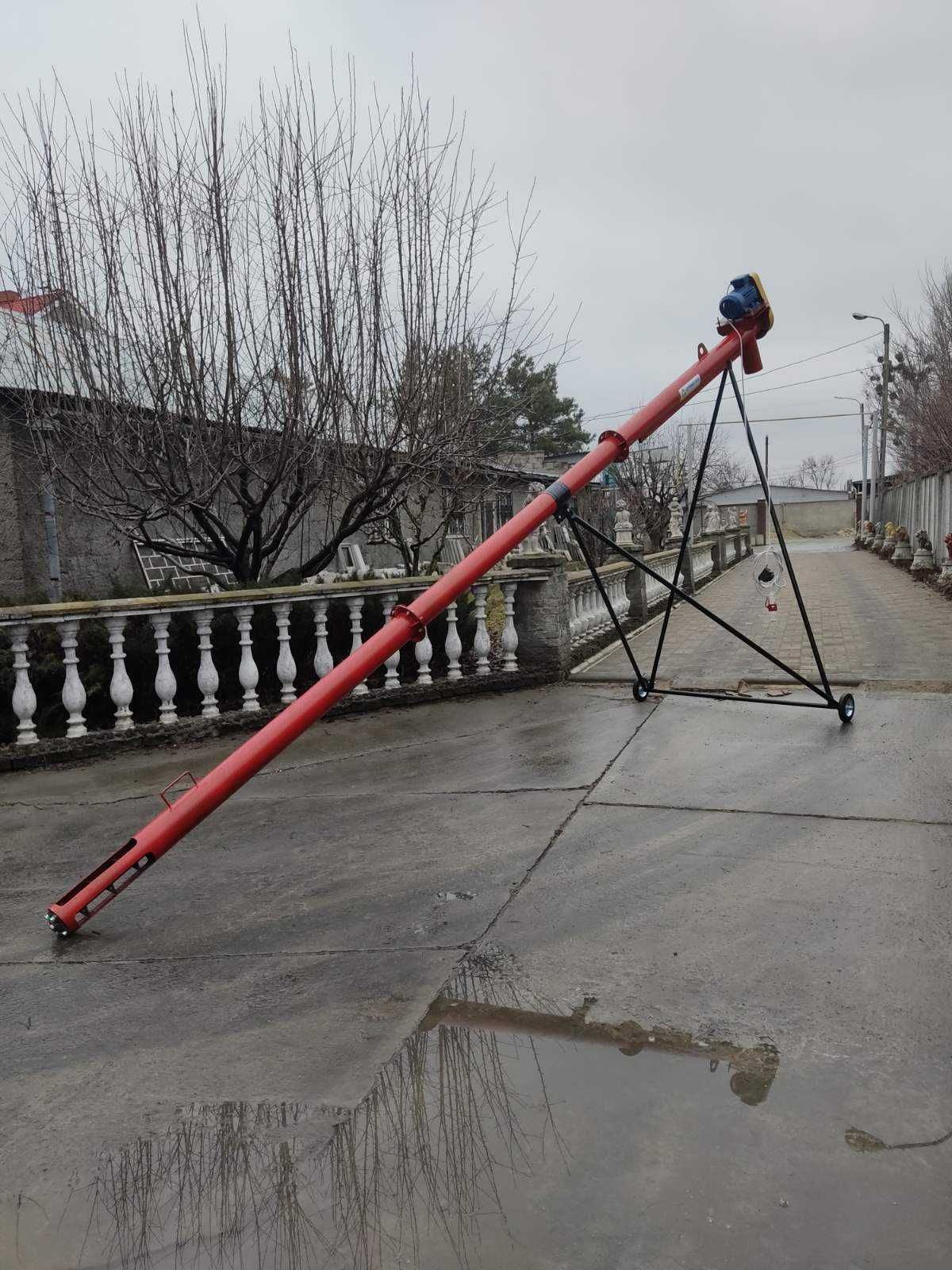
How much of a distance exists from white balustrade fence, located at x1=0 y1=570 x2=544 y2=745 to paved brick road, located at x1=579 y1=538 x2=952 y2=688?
4.01 feet

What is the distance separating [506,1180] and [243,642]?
535 centimetres

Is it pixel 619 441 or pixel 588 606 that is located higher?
pixel 619 441

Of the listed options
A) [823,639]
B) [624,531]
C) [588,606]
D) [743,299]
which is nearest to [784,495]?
[624,531]

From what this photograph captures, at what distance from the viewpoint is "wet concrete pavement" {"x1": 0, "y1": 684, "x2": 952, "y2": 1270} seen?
6.70 ft

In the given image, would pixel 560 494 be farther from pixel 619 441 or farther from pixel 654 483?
pixel 654 483

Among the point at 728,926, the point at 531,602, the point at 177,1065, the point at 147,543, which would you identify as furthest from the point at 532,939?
the point at 147,543

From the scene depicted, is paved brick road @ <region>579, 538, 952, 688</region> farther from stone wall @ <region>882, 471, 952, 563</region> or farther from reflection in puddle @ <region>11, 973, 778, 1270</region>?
reflection in puddle @ <region>11, 973, 778, 1270</region>

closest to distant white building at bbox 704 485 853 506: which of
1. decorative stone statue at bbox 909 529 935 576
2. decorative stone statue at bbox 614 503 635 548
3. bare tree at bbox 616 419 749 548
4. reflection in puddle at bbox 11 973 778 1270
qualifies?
bare tree at bbox 616 419 749 548

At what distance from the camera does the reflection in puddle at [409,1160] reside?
201cm

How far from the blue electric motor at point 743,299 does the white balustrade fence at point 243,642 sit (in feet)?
11.1

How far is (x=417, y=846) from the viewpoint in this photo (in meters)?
4.44

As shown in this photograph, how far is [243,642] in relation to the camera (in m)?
7.05

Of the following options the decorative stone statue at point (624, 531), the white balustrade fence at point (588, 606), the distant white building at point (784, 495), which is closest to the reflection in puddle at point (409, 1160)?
the white balustrade fence at point (588, 606)

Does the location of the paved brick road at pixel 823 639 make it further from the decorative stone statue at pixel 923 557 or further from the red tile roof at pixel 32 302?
the red tile roof at pixel 32 302
